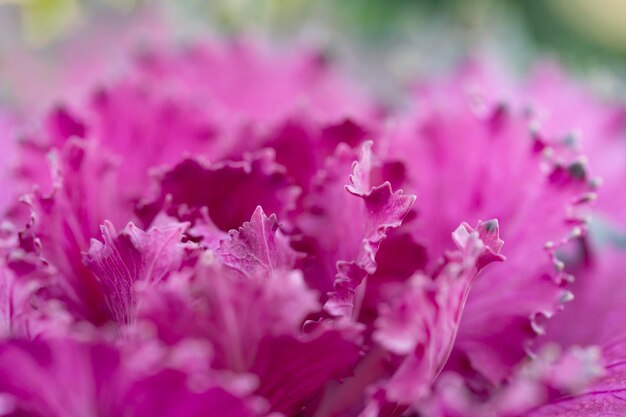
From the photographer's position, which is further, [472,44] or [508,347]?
[472,44]

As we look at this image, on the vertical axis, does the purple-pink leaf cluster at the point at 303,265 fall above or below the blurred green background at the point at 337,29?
below

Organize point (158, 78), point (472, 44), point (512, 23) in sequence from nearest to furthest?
point (158, 78) → point (472, 44) → point (512, 23)

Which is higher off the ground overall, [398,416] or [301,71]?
[301,71]

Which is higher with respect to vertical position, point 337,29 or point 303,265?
point 337,29

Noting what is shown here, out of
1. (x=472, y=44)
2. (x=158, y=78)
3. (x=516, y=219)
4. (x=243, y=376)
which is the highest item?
(x=472, y=44)

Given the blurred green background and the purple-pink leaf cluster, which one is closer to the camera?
the purple-pink leaf cluster

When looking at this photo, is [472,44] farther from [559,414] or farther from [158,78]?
[559,414]

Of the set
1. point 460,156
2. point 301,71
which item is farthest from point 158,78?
point 460,156

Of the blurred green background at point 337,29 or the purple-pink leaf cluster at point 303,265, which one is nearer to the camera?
the purple-pink leaf cluster at point 303,265

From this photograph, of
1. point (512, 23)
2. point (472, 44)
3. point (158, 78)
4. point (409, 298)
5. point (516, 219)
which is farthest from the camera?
point (512, 23)

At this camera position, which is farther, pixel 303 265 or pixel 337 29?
pixel 337 29

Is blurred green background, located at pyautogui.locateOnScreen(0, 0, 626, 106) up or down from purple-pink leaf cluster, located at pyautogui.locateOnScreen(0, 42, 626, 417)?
up
